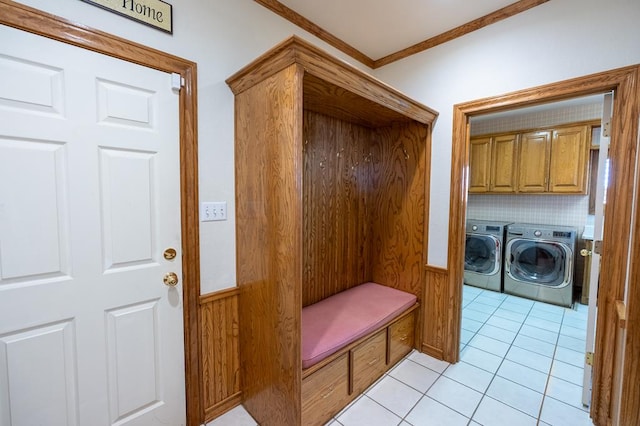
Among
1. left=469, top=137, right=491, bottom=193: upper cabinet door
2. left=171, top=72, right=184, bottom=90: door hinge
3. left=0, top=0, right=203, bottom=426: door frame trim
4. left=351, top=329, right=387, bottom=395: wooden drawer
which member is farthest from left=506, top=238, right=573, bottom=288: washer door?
left=171, top=72, right=184, bottom=90: door hinge

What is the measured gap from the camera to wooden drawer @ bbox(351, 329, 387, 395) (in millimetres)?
1761

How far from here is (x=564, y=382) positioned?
1941 mm

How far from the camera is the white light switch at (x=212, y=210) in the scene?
60.4 inches

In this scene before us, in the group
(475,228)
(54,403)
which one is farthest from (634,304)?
(475,228)

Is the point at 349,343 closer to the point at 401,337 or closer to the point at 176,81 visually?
the point at 401,337

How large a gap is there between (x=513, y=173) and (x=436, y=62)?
239cm

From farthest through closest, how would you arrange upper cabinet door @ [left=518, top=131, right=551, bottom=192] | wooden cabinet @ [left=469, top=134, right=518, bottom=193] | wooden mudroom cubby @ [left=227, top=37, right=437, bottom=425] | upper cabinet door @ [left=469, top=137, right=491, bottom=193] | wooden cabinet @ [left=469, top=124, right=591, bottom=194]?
upper cabinet door @ [left=469, top=137, right=491, bottom=193] → wooden cabinet @ [left=469, top=134, right=518, bottom=193] → upper cabinet door @ [left=518, top=131, right=551, bottom=192] → wooden cabinet @ [left=469, top=124, right=591, bottom=194] → wooden mudroom cubby @ [left=227, top=37, right=437, bottom=425]

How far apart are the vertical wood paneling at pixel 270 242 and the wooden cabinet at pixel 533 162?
12.0ft

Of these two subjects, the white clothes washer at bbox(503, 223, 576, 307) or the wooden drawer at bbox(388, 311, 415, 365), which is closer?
the wooden drawer at bbox(388, 311, 415, 365)

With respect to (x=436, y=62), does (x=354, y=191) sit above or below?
below

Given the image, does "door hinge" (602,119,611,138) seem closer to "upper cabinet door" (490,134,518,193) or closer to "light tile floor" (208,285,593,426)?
"light tile floor" (208,285,593,426)

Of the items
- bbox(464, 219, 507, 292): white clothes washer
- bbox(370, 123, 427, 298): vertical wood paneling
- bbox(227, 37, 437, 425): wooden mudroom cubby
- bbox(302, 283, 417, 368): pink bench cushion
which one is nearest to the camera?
bbox(227, 37, 437, 425): wooden mudroom cubby

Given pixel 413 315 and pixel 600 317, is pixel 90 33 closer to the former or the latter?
pixel 413 315

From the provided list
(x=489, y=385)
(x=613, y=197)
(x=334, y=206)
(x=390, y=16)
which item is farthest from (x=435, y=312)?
(x=390, y=16)
